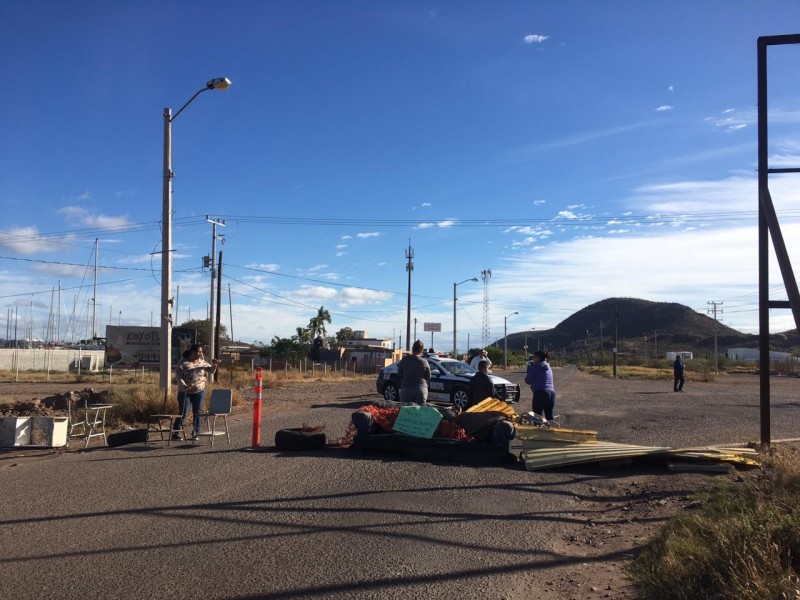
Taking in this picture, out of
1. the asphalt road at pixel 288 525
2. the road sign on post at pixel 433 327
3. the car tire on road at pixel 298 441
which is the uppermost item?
the road sign on post at pixel 433 327

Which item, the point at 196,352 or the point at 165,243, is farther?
the point at 165,243

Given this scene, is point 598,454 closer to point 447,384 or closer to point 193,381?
point 193,381

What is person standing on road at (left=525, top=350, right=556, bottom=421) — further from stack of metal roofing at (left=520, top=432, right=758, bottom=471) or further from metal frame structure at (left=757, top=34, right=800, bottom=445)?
metal frame structure at (left=757, top=34, right=800, bottom=445)

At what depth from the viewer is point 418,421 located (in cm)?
1023

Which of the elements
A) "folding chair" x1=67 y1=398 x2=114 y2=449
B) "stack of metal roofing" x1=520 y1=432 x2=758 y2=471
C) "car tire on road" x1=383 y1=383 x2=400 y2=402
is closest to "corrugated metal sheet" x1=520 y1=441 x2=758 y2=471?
"stack of metal roofing" x1=520 y1=432 x2=758 y2=471

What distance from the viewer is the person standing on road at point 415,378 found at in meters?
11.3

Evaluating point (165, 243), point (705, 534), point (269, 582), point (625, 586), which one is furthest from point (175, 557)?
point (165, 243)

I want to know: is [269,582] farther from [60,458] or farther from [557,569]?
[60,458]

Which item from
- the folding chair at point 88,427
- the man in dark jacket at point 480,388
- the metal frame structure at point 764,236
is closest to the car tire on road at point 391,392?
the folding chair at point 88,427

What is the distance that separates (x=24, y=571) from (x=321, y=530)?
2362mm

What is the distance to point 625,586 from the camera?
4.84 meters

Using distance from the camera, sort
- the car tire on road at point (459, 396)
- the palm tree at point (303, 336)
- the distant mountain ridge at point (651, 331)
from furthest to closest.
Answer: the distant mountain ridge at point (651, 331)
the palm tree at point (303, 336)
the car tire on road at point (459, 396)

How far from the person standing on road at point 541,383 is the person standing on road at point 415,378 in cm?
210

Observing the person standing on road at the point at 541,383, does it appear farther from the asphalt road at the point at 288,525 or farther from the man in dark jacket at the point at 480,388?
the asphalt road at the point at 288,525
